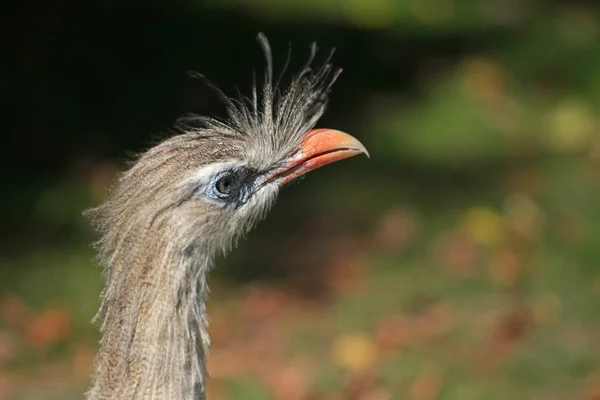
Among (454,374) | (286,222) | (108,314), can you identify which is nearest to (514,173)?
(286,222)

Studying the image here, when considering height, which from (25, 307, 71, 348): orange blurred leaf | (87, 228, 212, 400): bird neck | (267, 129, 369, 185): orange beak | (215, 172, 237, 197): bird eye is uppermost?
A: (25, 307, 71, 348): orange blurred leaf

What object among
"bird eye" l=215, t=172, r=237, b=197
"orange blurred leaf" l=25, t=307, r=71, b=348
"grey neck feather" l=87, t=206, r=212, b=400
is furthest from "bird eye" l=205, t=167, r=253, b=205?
"orange blurred leaf" l=25, t=307, r=71, b=348

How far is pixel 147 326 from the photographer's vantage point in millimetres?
2486

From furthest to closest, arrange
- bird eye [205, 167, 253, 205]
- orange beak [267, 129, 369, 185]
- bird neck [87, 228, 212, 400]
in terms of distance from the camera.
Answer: orange beak [267, 129, 369, 185] < bird eye [205, 167, 253, 205] < bird neck [87, 228, 212, 400]

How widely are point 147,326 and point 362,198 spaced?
3445mm

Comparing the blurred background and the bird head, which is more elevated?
the blurred background

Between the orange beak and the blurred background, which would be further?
the blurred background

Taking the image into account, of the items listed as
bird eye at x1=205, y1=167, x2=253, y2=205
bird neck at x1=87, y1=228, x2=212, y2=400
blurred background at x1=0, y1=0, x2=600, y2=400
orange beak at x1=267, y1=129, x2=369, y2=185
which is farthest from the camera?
blurred background at x1=0, y1=0, x2=600, y2=400

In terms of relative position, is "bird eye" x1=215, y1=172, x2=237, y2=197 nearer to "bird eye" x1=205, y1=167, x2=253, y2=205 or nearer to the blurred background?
"bird eye" x1=205, y1=167, x2=253, y2=205

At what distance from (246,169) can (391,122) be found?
3.90 metres

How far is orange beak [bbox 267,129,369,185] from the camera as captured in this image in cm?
285

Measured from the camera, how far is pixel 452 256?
5.41 metres

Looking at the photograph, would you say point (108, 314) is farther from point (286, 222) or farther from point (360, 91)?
point (360, 91)

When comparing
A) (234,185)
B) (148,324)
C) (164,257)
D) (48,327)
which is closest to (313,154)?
(234,185)
